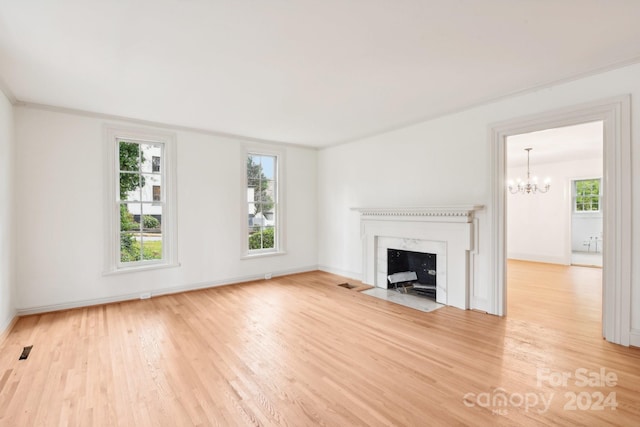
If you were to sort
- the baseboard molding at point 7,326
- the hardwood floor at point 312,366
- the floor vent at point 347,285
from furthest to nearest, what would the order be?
the floor vent at point 347,285, the baseboard molding at point 7,326, the hardwood floor at point 312,366

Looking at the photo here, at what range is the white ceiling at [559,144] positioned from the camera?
488cm

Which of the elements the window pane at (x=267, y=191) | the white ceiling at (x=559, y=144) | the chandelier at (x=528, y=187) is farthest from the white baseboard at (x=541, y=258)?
the window pane at (x=267, y=191)

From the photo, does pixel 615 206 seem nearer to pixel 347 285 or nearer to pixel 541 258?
pixel 347 285

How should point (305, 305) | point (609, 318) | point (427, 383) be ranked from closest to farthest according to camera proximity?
point (427, 383) < point (609, 318) < point (305, 305)

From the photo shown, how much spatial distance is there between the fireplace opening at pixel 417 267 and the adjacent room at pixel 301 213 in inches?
1.2

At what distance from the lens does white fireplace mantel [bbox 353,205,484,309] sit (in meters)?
3.93

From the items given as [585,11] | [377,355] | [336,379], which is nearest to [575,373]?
[377,355]

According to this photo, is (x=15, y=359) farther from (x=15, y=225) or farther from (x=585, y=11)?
(x=585, y=11)

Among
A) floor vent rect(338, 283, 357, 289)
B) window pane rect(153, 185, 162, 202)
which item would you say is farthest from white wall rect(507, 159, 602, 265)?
window pane rect(153, 185, 162, 202)

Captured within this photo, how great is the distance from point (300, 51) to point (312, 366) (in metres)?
2.63

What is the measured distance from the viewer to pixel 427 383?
2260 mm

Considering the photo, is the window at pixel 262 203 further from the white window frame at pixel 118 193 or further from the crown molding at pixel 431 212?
the crown molding at pixel 431 212

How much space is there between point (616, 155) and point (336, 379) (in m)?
3.25

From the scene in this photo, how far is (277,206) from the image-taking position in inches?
239
